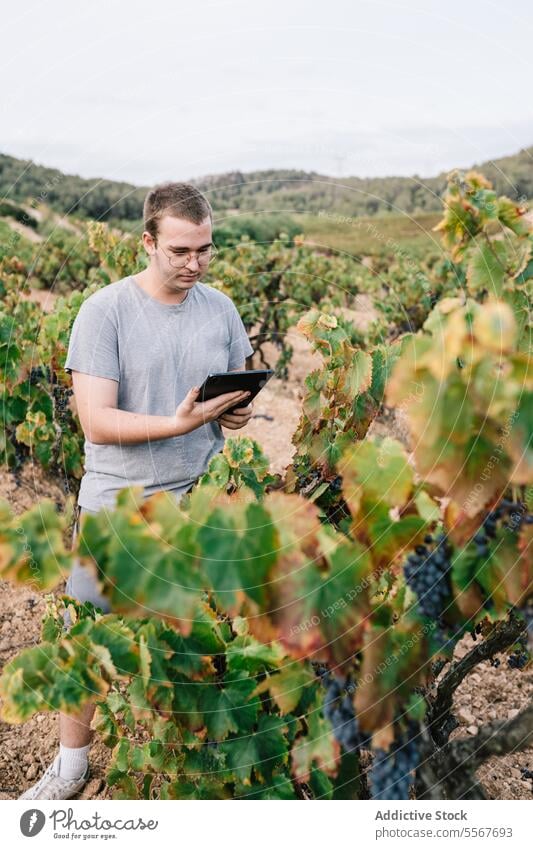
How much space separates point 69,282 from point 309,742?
15479mm

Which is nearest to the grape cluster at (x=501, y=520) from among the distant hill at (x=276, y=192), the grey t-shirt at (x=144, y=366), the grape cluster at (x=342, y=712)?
the grape cluster at (x=342, y=712)

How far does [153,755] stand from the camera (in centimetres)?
225

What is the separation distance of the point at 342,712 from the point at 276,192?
2120 cm

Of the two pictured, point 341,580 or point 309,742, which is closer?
point 341,580

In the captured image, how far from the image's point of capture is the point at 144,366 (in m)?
2.87

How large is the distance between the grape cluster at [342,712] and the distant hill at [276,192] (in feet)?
29.6

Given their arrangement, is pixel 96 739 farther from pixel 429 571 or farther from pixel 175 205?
pixel 175 205

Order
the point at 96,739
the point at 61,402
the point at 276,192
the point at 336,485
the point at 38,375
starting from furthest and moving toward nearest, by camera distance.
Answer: the point at 276,192
the point at 38,375
the point at 61,402
the point at 96,739
the point at 336,485

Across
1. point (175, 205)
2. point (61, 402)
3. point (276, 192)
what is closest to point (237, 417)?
point (175, 205)

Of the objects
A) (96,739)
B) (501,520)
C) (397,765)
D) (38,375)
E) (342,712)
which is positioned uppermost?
(501,520)

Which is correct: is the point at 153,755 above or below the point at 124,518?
below

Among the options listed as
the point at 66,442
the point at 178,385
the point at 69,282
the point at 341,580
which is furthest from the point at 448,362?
the point at 69,282

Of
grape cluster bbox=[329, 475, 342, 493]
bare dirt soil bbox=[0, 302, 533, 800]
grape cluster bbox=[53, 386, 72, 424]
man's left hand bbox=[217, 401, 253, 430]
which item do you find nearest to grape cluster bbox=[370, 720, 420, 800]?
bare dirt soil bbox=[0, 302, 533, 800]
